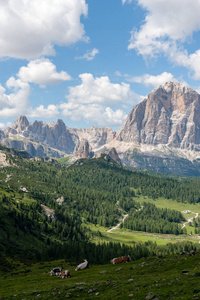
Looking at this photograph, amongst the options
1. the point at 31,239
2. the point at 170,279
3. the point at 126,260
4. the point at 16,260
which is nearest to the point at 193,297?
the point at 170,279

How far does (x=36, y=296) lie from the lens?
41062 millimetres

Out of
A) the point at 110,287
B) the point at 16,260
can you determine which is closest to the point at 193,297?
the point at 110,287

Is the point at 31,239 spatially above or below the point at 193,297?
below

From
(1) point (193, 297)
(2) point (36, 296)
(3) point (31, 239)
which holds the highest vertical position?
(1) point (193, 297)

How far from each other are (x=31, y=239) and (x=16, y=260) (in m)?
57.2

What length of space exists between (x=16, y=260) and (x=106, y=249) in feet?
181

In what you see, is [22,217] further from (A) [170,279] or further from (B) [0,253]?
(A) [170,279]

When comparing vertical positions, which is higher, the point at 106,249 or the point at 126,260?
the point at 126,260

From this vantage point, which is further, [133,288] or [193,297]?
[133,288]

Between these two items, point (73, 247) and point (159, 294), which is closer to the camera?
point (159, 294)

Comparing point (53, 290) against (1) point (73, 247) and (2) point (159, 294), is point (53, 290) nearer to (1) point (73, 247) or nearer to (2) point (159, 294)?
(2) point (159, 294)

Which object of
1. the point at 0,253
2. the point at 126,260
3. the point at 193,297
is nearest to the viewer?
the point at 193,297

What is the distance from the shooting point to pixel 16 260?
355 feet

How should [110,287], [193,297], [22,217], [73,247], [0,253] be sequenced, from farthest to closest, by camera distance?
[22,217], [73,247], [0,253], [110,287], [193,297]
